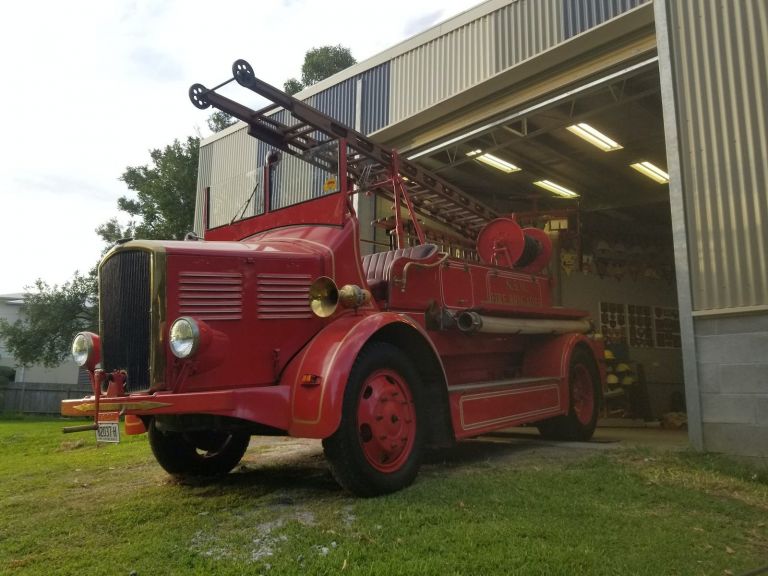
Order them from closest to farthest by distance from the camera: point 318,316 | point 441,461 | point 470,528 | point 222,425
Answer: point 470,528
point 222,425
point 318,316
point 441,461

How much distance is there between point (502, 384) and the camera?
6.16 metres

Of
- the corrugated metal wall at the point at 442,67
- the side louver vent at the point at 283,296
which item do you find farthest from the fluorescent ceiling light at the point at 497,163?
the side louver vent at the point at 283,296

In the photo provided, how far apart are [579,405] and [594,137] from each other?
4.90 metres

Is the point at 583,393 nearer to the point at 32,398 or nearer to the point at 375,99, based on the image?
the point at 375,99

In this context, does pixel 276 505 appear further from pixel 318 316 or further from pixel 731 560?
pixel 731 560

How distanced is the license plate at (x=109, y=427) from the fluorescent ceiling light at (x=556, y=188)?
10.5m

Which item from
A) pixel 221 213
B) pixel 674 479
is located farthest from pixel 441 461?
pixel 221 213

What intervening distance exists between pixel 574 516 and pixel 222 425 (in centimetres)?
239

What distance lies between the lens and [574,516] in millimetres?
3791

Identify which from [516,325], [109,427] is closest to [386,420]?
[109,427]

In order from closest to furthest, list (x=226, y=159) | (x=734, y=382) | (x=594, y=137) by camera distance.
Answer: (x=734, y=382) < (x=594, y=137) < (x=226, y=159)

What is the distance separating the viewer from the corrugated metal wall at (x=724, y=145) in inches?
215

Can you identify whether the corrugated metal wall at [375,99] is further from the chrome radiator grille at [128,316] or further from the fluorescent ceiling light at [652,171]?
the chrome radiator grille at [128,316]

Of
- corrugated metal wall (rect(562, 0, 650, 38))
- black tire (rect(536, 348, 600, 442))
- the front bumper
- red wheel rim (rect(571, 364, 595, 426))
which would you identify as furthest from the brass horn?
corrugated metal wall (rect(562, 0, 650, 38))
